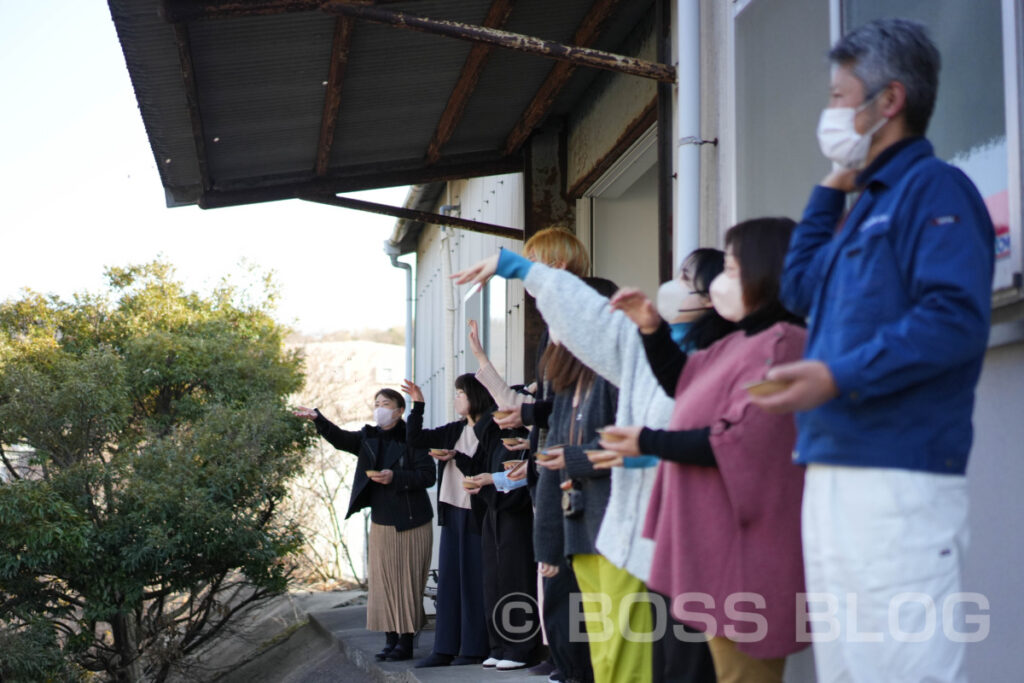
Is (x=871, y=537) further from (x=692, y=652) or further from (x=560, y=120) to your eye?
(x=560, y=120)

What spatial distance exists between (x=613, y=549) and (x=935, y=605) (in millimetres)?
1208

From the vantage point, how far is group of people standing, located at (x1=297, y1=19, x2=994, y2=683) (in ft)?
6.77

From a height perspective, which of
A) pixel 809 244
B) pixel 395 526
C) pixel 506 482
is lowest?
pixel 395 526

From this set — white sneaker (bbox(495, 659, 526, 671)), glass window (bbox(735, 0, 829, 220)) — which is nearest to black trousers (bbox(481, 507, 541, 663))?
white sneaker (bbox(495, 659, 526, 671))

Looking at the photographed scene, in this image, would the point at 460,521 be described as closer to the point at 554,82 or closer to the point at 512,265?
the point at 554,82

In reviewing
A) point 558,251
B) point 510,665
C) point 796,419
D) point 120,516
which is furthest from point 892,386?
point 120,516

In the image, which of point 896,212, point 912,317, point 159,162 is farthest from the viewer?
point 159,162

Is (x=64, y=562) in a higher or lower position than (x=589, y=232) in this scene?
lower

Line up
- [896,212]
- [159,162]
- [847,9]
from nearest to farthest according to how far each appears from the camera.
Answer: [896,212], [847,9], [159,162]

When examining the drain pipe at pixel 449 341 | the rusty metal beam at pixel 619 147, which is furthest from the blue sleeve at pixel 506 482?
the drain pipe at pixel 449 341

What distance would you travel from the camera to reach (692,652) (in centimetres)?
312

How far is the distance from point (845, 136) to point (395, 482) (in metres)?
5.57

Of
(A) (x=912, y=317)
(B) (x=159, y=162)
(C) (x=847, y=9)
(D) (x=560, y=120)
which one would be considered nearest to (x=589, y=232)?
(D) (x=560, y=120)

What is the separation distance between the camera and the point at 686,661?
313 cm
